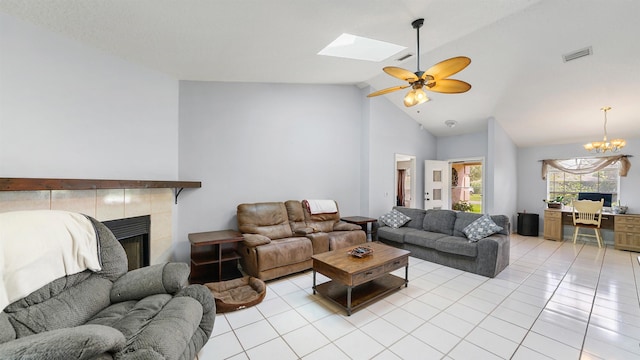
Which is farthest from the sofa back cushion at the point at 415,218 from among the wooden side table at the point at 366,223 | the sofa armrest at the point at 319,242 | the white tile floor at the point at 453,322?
the sofa armrest at the point at 319,242

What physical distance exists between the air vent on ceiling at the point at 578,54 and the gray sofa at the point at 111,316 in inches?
203

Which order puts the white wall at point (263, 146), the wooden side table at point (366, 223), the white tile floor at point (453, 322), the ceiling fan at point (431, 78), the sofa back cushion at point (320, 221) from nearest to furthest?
the white tile floor at point (453, 322), the ceiling fan at point (431, 78), the white wall at point (263, 146), the sofa back cushion at point (320, 221), the wooden side table at point (366, 223)

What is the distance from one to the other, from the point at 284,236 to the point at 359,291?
1.46 metres

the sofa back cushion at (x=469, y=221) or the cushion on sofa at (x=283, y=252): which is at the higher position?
the sofa back cushion at (x=469, y=221)

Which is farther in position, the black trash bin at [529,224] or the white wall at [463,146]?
the white wall at [463,146]

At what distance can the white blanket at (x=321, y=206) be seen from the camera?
13.8 ft

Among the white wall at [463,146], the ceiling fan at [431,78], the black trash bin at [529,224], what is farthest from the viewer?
the white wall at [463,146]

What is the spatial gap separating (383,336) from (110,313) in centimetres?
202

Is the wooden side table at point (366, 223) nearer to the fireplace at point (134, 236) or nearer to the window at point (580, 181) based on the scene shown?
the fireplace at point (134, 236)

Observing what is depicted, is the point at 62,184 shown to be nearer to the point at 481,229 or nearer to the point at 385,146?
the point at 481,229

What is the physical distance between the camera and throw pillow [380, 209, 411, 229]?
15.0 ft

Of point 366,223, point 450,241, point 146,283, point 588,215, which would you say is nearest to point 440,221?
point 450,241

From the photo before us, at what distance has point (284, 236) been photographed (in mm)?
3727

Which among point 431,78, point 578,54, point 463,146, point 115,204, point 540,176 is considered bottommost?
point 115,204
